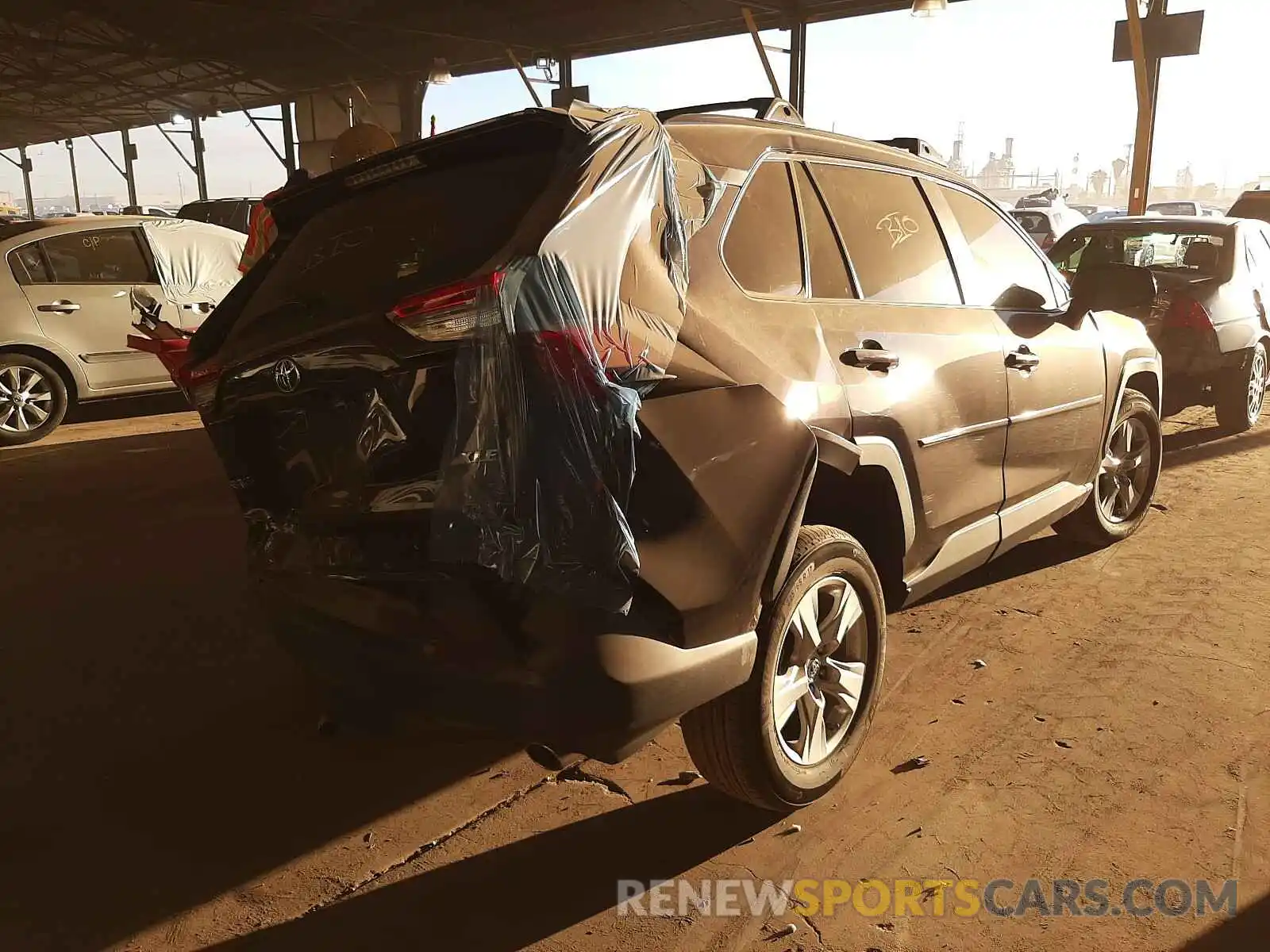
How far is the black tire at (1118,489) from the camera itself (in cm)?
490

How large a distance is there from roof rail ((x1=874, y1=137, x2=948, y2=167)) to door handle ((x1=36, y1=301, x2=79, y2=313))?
290 inches

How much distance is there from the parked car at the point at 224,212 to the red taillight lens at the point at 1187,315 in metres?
13.9

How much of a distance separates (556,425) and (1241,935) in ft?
6.68

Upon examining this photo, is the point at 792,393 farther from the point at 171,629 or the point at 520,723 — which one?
the point at 171,629

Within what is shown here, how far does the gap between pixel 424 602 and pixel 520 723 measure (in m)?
0.35

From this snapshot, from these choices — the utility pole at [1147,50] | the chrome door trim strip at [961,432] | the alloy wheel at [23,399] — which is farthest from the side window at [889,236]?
the utility pole at [1147,50]

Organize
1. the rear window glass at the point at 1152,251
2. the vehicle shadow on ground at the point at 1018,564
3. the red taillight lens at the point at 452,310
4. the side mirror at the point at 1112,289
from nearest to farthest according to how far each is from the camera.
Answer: the red taillight lens at the point at 452,310 → the side mirror at the point at 1112,289 → the vehicle shadow on ground at the point at 1018,564 → the rear window glass at the point at 1152,251

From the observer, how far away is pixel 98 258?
27.9 ft

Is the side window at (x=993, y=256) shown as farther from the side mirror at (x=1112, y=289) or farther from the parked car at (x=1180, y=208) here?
the parked car at (x=1180, y=208)

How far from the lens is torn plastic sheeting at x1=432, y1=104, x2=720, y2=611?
196 cm

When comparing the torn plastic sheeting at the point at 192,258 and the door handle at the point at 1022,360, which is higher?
the torn plastic sheeting at the point at 192,258

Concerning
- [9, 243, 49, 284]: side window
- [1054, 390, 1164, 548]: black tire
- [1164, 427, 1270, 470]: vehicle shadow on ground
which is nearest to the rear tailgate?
[1054, 390, 1164, 548]: black tire

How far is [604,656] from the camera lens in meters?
2.04

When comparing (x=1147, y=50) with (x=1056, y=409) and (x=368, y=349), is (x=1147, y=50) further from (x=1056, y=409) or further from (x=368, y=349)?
(x=368, y=349)
